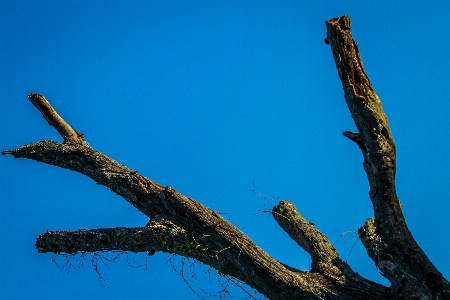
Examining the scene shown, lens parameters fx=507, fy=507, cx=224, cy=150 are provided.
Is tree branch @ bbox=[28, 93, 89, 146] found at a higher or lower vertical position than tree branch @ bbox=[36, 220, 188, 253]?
higher

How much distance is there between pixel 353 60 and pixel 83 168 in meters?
3.94

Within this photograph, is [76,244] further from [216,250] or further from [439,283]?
[439,283]

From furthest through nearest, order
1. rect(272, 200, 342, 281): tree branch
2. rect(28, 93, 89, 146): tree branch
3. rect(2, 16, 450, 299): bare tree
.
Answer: rect(28, 93, 89, 146): tree branch, rect(272, 200, 342, 281): tree branch, rect(2, 16, 450, 299): bare tree

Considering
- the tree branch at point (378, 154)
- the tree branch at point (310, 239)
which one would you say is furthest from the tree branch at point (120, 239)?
the tree branch at point (378, 154)

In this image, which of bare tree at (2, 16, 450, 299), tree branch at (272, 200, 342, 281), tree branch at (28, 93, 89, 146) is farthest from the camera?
tree branch at (28, 93, 89, 146)

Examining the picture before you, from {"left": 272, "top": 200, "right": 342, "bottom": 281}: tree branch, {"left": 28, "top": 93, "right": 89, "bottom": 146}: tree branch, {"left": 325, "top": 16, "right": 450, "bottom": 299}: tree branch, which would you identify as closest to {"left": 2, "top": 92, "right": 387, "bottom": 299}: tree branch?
{"left": 272, "top": 200, "right": 342, "bottom": 281}: tree branch

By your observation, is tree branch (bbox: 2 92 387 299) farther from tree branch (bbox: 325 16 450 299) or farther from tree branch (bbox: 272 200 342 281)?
tree branch (bbox: 325 16 450 299)

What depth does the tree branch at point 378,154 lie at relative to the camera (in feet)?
19.2

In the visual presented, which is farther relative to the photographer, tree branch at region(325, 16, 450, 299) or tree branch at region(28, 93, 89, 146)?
tree branch at region(28, 93, 89, 146)

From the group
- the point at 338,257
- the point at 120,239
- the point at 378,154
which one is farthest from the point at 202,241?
the point at 378,154

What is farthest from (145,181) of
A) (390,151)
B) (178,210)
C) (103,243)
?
(390,151)

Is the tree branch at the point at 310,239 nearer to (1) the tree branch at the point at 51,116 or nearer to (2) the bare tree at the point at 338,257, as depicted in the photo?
(2) the bare tree at the point at 338,257

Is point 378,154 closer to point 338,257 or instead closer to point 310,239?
point 338,257

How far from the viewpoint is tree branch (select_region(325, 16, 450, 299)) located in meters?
5.84
